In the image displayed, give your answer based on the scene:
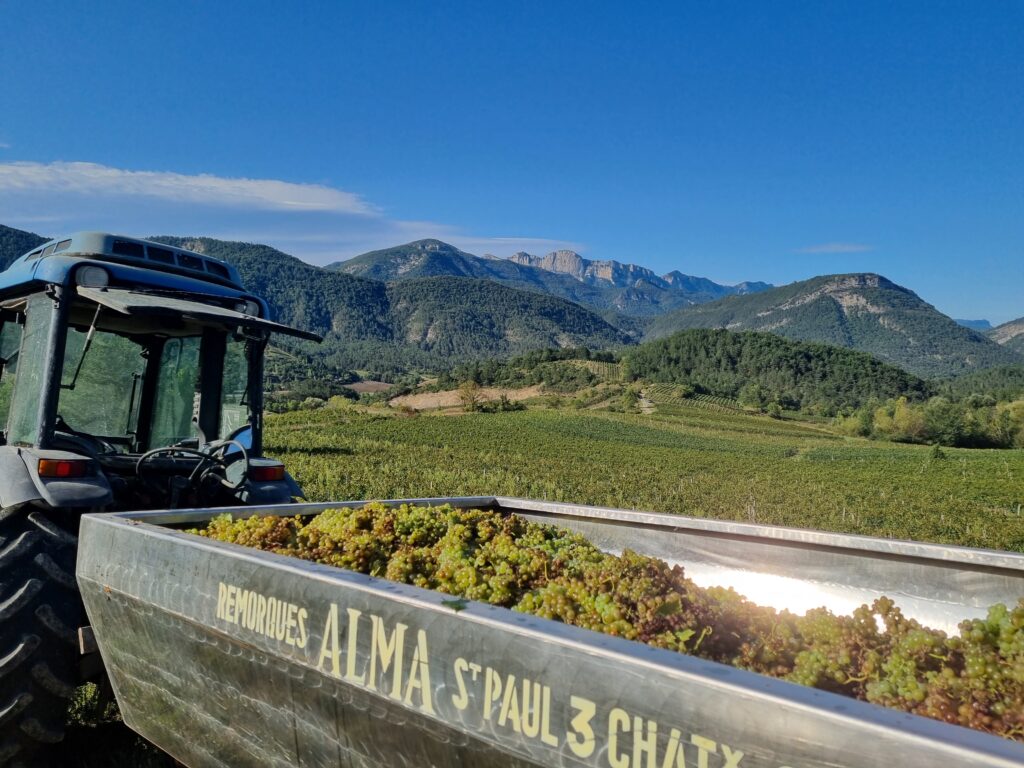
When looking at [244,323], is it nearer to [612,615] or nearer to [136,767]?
[136,767]

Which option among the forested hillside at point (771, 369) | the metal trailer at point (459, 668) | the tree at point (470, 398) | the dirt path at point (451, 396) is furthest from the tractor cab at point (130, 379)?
the forested hillside at point (771, 369)

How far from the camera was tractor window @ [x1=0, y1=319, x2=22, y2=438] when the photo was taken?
14.6ft

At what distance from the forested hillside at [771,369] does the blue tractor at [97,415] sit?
364 feet

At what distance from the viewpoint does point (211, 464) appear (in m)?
4.33

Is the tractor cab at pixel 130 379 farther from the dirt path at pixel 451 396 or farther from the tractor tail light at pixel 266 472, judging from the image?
the dirt path at pixel 451 396

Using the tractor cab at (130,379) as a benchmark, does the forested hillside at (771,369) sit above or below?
above

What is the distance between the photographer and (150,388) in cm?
514

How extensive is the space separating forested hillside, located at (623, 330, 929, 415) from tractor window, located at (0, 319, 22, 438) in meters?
111

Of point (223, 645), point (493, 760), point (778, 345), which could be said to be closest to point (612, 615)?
point (493, 760)

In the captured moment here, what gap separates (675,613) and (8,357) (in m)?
4.23

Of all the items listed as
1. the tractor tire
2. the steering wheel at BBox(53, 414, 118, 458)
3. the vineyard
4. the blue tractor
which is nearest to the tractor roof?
the blue tractor

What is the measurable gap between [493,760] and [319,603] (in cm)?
63

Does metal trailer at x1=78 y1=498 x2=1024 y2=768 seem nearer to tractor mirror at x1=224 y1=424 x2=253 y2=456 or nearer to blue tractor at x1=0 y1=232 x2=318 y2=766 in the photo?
blue tractor at x1=0 y1=232 x2=318 y2=766

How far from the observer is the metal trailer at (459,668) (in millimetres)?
1219
